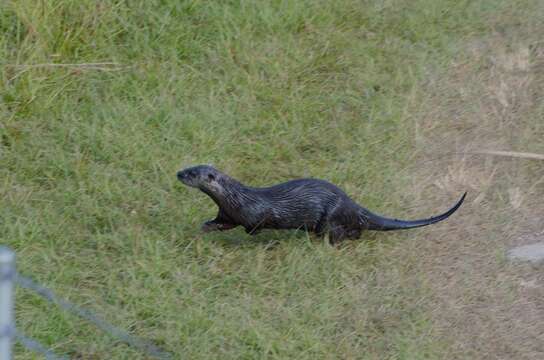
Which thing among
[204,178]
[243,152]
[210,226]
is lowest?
[210,226]

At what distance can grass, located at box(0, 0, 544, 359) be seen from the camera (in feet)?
14.7

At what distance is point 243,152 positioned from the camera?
229 inches

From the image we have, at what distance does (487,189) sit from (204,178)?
193 centimetres

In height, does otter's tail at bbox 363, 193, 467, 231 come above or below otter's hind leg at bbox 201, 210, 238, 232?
above

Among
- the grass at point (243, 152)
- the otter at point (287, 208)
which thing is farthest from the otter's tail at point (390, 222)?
the grass at point (243, 152)

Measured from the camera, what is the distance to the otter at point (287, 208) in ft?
16.0

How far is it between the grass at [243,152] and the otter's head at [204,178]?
30 cm

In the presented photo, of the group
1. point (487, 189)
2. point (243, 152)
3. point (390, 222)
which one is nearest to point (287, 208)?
point (390, 222)

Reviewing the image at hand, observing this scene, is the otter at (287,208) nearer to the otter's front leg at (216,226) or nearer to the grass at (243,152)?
the otter's front leg at (216,226)

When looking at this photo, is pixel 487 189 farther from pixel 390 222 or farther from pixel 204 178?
pixel 204 178

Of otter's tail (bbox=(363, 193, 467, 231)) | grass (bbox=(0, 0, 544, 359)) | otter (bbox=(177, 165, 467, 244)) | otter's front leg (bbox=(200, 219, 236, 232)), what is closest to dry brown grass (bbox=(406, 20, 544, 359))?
grass (bbox=(0, 0, 544, 359))

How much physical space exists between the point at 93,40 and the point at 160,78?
53 cm

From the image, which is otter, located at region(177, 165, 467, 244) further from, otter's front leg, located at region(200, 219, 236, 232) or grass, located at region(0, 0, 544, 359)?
grass, located at region(0, 0, 544, 359)

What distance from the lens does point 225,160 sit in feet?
18.7
